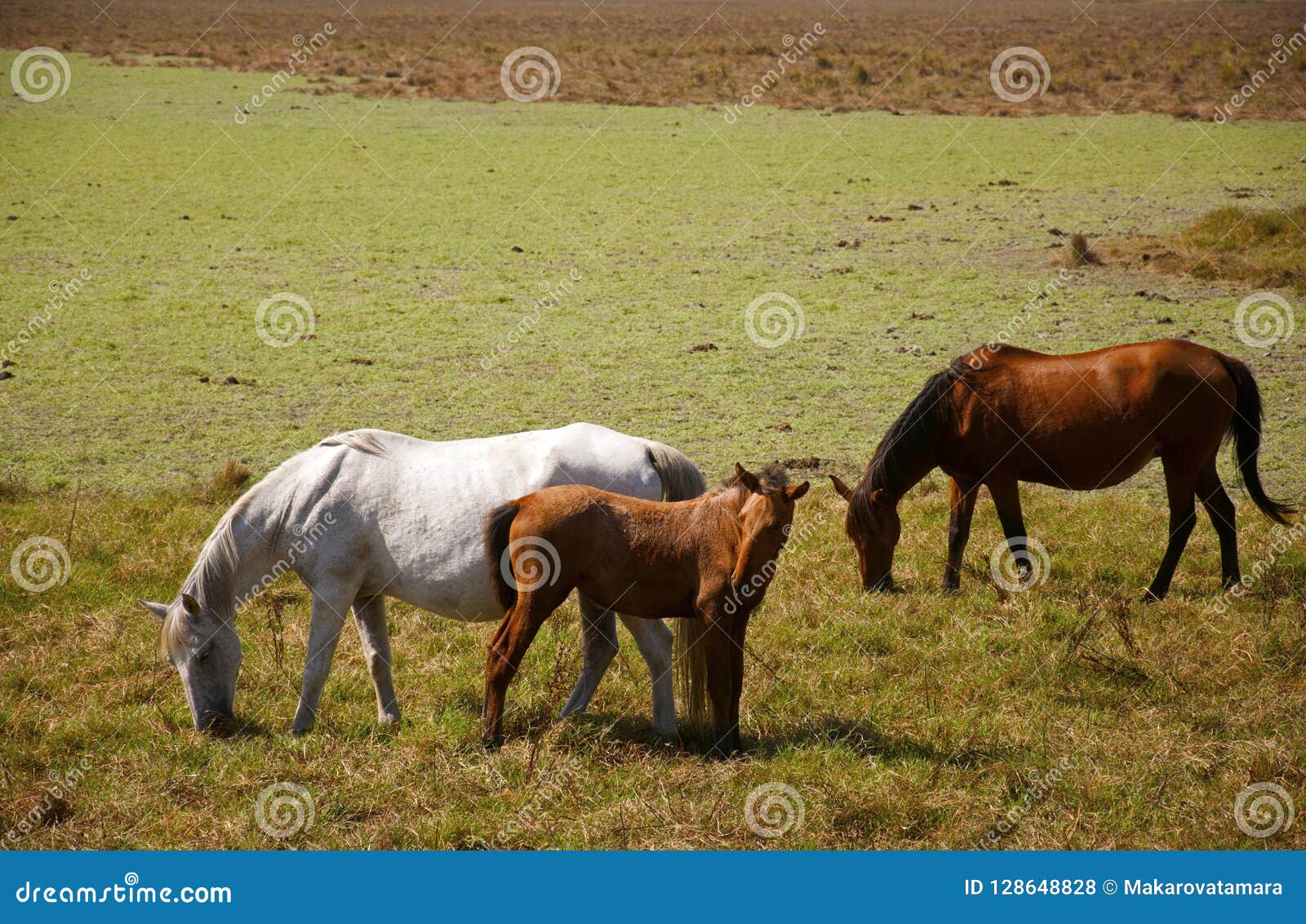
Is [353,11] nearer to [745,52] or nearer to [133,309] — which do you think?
[745,52]

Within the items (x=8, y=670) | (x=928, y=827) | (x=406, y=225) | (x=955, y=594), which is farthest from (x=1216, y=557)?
(x=406, y=225)

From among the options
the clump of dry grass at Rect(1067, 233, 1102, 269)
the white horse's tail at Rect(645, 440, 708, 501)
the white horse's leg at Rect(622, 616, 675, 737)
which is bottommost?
the white horse's leg at Rect(622, 616, 675, 737)

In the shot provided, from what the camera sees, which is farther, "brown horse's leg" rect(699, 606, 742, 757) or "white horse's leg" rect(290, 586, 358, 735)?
"white horse's leg" rect(290, 586, 358, 735)

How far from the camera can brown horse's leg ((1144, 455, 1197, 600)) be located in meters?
7.04

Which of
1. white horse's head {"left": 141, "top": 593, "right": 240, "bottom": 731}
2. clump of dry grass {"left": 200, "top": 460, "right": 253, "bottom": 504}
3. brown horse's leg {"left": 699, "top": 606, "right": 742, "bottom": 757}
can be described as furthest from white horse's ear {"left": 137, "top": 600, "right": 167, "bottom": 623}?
clump of dry grass {"left": 200, "top": 460, "right": 253, "bottom": 504}

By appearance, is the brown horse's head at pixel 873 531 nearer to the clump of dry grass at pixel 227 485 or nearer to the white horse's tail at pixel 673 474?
the white horse's tail at pixel 673 474

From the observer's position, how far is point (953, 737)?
5.48m

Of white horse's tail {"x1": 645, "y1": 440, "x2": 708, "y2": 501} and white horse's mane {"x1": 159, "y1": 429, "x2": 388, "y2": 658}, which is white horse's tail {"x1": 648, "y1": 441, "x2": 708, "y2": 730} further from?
white horse's mane {"x1": 159, "y1": 429, "x2": 388, "y2": 658}

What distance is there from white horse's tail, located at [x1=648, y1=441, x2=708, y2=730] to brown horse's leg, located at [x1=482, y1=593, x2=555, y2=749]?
2.30 feet

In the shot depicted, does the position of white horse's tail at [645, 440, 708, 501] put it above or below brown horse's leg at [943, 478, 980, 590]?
above

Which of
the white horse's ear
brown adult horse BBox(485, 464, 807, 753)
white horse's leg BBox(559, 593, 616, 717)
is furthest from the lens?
white horse's leg BBox(559, 593, 616, 717)

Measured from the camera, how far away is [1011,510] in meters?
7.30

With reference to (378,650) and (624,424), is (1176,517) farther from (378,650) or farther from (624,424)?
(624,424)

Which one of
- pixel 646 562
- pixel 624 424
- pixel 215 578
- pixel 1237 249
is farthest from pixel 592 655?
pixel 1237 249
